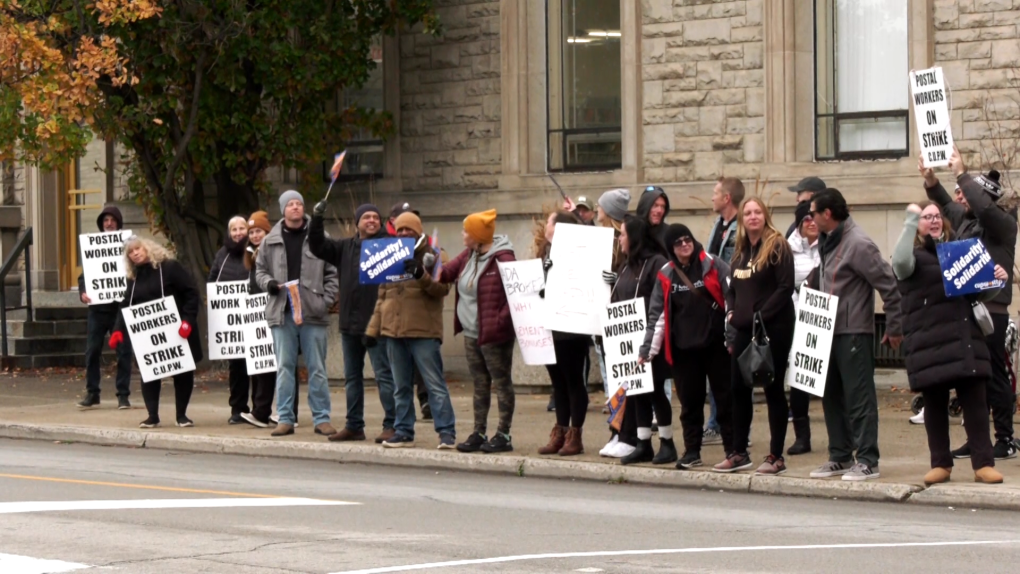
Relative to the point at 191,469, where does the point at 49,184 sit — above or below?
above

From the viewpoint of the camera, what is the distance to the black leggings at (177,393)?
15.3 m

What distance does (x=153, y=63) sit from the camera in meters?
19.1

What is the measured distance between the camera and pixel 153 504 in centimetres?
1038

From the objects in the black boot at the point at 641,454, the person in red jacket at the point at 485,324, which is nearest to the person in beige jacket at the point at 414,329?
the person in red jacket at the point at 485,324

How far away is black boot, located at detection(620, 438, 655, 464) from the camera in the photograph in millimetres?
12211

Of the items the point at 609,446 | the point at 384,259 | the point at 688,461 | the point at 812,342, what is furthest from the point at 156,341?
the point at 812,342

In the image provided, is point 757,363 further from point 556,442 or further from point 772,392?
point 556,442

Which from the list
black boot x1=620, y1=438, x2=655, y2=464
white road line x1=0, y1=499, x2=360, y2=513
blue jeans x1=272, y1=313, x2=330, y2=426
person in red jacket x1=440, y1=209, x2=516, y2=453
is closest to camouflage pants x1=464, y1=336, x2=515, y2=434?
person in red jacket x1=440, y1=209, x2=516, y2=453

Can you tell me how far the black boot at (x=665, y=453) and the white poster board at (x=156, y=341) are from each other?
5223 mm

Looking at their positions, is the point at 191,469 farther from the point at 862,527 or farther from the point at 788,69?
the point at 788,69

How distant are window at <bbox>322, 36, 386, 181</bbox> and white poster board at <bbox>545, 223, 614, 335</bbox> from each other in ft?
28.5

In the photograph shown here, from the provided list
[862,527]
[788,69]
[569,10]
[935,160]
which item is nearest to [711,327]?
[935,160]

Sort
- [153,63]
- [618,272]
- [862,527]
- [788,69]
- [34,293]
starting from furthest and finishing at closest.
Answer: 1. [34,293]
2. [153,63]
3. [788,69]
4. [618,272]
5. [862,527]

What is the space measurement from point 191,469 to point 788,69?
8.21 metres
